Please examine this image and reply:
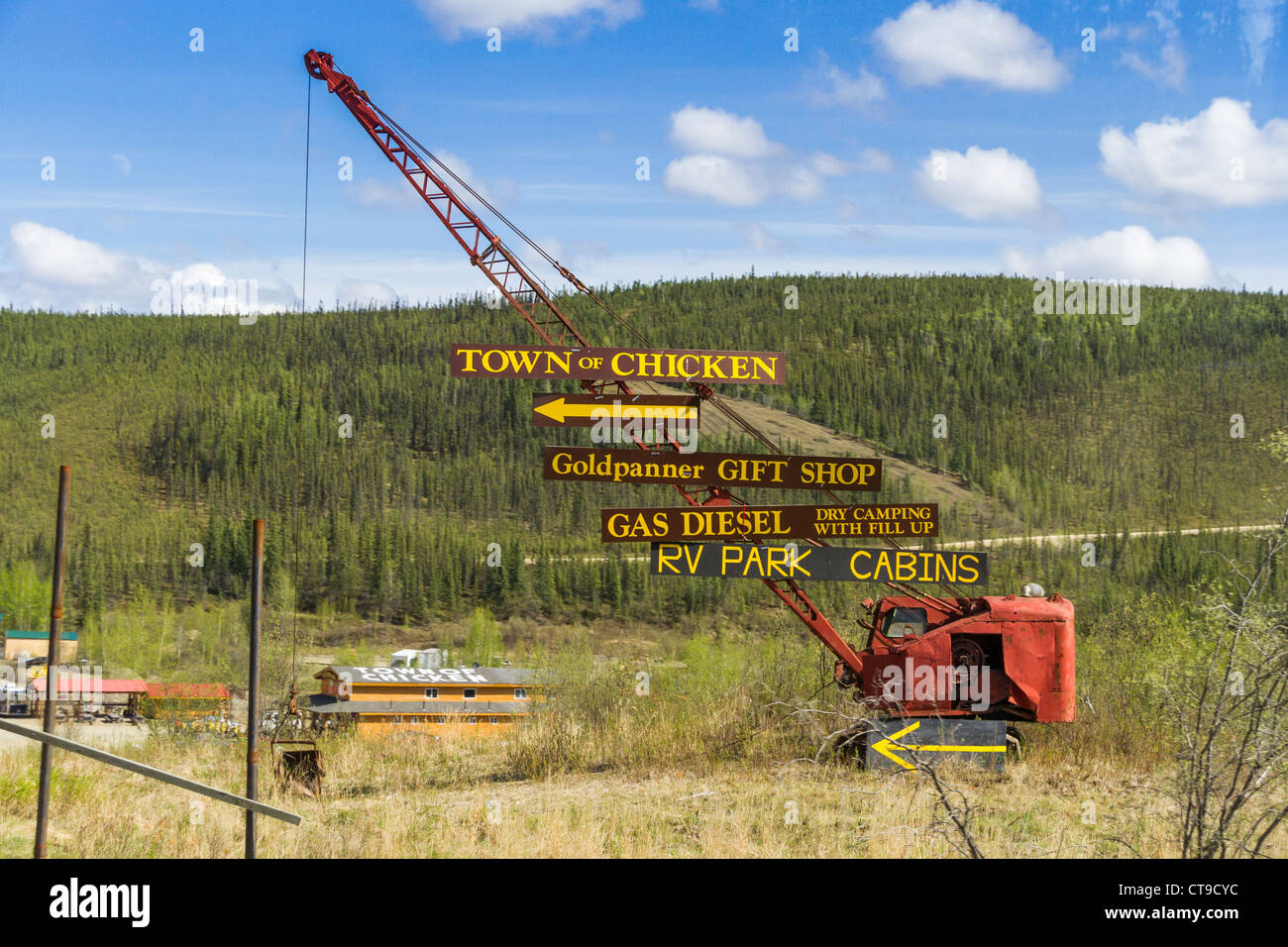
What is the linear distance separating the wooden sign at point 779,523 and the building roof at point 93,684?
166ft

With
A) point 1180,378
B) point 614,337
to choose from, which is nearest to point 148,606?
point 614,337

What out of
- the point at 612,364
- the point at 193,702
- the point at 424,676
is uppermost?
the point at 612,364

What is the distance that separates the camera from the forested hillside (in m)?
88.8

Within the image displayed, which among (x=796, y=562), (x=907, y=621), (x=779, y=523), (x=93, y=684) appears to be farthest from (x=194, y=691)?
(x=796, y=562)

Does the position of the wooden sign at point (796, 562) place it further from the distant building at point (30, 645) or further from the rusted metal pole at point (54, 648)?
the distant building at point (30, 645)

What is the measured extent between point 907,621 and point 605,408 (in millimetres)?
6755

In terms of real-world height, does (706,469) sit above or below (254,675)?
above

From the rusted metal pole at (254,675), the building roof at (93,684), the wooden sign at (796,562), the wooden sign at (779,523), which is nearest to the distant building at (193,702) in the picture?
the building roof at (93,684)

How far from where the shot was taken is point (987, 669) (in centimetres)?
1680

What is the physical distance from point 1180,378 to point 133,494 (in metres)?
118

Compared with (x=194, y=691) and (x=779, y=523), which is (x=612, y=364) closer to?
(x=779, y=523)

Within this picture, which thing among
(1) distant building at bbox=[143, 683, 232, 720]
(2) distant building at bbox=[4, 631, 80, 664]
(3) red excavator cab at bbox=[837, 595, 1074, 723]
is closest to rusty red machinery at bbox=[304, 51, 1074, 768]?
(3) red excavator cab at bbox=[837, 595, 1074, 723]

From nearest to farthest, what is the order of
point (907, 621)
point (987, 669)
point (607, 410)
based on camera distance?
point (607, 410), point (987, 669), point (907, 621)

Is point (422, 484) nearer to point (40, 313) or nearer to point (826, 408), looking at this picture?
point (826, 408)
